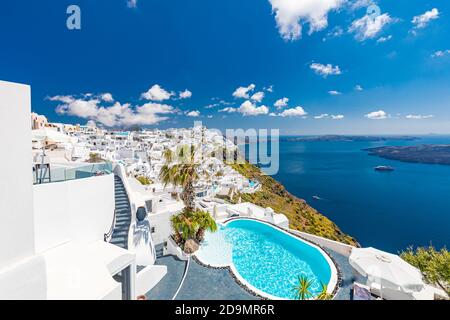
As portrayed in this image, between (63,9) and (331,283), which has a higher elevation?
(63,9)

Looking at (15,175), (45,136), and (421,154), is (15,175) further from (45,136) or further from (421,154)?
(421,154)

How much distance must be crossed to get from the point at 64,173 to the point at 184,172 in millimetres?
4806

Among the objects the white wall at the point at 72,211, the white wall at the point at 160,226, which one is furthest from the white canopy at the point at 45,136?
the white wall at the point at 160,226

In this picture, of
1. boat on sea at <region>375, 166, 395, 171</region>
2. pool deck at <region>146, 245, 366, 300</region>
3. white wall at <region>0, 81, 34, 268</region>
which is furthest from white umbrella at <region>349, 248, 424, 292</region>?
boat on sea at <region>375, 166, 395, 171</region>

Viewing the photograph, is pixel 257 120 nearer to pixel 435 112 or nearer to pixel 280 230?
pixel 435 112

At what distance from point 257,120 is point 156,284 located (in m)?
31.1

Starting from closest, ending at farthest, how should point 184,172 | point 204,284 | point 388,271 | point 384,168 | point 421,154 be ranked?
point 388,271, point 204,284, point 184,172, point 421,154, point 384,168

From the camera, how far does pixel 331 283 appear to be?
706 cm

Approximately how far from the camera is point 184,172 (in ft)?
32.0

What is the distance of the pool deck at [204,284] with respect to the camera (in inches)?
248

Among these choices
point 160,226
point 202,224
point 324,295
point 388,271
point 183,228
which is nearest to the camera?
point 324,295

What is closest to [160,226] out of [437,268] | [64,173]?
[64,173]

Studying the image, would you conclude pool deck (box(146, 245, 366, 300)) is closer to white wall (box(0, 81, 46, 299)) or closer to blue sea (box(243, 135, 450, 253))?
white wall (box(0, 81, 46, 299))
